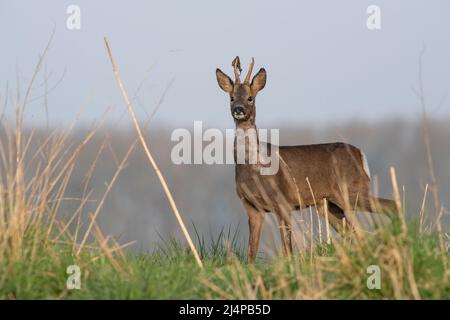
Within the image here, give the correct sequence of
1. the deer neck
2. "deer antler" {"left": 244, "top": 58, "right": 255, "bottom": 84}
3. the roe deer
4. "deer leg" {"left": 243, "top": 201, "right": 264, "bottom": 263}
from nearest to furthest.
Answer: "deer leg" {"left": 243, "top": 201, "right": 264, "bottom": 263} < the roe deer < the deer neck < "deer antler" {"left": 244, "top": 58, "right": 255, "bottom": 84}

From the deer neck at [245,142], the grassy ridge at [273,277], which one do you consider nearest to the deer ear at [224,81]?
the deer neck at [245,142]

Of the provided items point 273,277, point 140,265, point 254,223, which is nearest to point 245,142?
point 254,223

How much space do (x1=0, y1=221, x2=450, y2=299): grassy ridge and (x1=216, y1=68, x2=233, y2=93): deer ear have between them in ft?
14.7

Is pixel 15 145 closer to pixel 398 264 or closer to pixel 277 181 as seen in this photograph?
pixel 398 264

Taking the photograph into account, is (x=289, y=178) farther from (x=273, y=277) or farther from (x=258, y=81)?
(x=273, y=277)

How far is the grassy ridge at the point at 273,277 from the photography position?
524 centimetres

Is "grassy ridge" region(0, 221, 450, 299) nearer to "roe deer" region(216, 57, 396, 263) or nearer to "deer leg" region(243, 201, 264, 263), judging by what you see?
"roe deer" region(216, 57, 396, 263)

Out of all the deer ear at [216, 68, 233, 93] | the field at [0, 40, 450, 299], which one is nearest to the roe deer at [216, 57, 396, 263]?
the deer ear at [216, 68, 233, 93]

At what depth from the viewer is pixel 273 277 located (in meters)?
5.81

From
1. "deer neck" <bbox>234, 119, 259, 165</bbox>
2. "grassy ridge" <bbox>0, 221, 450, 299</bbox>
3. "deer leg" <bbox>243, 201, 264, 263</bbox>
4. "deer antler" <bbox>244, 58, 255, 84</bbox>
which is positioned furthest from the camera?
"deer antler" <bbox>244, 58, 255, 84</bbox>

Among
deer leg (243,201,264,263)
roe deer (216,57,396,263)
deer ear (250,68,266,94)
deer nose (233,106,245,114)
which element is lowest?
deer leg (243,201,264,263)

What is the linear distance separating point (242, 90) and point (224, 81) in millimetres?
341

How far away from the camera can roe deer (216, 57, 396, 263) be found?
32.0 feet

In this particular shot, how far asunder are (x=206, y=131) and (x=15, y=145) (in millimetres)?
2839
